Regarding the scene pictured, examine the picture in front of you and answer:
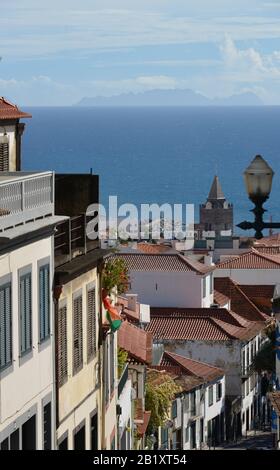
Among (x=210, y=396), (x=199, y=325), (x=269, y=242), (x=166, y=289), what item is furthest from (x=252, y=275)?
(x=269, y=242)

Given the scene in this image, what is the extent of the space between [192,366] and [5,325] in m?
48.5

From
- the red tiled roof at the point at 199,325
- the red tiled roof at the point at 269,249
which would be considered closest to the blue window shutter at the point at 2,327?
the red tiled roof at the point at 199,325

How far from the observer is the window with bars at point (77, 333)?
902 inches

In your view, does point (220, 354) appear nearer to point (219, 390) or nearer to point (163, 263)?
point (219, 390)

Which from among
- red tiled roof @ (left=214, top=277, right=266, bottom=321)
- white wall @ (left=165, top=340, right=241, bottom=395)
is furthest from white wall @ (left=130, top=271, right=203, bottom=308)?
white wall @ (left=165, top=340, right=241, bottom=395)

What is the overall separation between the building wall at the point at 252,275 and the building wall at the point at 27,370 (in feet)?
226

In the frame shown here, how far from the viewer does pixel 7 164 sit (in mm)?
24359

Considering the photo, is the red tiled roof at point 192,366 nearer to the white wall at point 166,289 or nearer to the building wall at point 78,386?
the white wall at point 166,289

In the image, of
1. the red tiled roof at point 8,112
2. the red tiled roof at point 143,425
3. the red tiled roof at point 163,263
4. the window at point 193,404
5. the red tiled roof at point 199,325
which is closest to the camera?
the red tiled roof at point 8,112

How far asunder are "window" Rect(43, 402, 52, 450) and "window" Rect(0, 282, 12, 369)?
79.1 inches

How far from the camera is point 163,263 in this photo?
3125 inches

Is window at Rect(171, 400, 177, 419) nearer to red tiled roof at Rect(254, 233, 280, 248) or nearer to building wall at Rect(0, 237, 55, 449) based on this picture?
building wall at Rect(0, 237, 55, 449)
